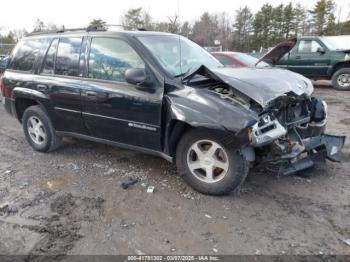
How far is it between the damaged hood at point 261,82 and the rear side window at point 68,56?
1.63 m

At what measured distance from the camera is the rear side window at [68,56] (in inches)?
166

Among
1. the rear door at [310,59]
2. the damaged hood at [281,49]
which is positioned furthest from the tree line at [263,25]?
the damaged hood at [281,49]

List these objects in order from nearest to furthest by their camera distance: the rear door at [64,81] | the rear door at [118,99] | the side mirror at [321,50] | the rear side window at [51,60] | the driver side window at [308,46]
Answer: the rear door at [118,99] → the rear door at [64,81] → the rear side window at [51,60] → the side mirror at [321,50] → the driver side window at [308,46]

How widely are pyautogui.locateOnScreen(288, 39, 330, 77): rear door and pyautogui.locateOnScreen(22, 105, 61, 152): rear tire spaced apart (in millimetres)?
8931

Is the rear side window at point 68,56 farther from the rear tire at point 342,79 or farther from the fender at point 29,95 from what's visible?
the rear tire at point 342,79

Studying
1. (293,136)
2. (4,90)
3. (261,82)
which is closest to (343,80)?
(293,136)

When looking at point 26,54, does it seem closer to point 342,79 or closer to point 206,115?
point 206,115

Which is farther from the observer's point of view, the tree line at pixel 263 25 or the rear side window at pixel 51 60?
the tree line at pixel 263 25

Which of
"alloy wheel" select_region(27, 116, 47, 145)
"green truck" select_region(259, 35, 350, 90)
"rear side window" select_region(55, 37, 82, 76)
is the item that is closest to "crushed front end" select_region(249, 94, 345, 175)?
"rear side window" select_region(55, 37, 82, 76)

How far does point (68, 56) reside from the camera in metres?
4.33

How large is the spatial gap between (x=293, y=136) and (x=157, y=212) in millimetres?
1806

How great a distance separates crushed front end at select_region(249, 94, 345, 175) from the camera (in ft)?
10.6

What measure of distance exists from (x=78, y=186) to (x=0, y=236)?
1.08 m

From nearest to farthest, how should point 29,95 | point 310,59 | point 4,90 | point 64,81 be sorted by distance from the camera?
point 64,81, point 29,95, point 4,90, point 310,59
